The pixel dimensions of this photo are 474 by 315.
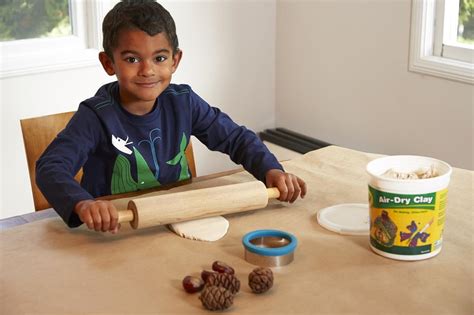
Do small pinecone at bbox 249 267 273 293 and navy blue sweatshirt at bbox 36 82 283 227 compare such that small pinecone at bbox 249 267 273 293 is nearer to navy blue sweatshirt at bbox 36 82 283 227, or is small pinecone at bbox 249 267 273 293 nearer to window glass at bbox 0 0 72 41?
navy blue sweatshirt at bbox 36 82 283 227

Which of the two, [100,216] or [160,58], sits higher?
[160,58]

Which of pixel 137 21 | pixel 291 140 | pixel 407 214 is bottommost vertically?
pixel 291 140

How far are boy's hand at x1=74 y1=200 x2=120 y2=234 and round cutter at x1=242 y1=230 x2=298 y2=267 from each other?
24 centimetres

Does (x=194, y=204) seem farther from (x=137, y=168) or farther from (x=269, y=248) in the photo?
(x=137, y=168)

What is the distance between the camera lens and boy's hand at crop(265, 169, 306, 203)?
148cm

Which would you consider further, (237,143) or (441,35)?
(441,35)

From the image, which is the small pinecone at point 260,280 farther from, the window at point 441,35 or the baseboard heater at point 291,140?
the baseboard heater at point 291,140

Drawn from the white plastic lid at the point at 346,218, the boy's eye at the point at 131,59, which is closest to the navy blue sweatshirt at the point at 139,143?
the boy's eye at the point at 131,59

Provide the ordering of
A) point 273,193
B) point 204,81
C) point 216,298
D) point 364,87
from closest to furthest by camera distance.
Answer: point 216,298
point 273,193
point 364,87
point 204,81

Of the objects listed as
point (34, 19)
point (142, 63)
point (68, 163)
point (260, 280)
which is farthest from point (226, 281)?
point (34, 19)

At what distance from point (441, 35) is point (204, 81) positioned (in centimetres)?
106

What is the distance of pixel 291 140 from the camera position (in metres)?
3.41

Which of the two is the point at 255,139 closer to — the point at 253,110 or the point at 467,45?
the point at 467,45

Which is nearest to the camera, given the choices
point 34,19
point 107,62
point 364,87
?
point 107,62
